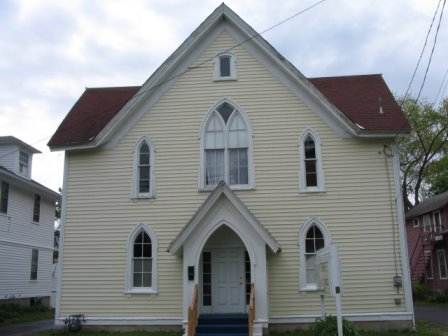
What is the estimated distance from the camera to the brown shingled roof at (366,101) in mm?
16109

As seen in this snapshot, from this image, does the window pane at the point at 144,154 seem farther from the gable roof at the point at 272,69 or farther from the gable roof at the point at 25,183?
the gable roof at the point at 25,183

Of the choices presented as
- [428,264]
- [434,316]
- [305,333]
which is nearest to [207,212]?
[305,333]

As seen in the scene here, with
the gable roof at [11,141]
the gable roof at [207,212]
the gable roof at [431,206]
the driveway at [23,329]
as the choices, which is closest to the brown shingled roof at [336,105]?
the gable roof at [207,212]

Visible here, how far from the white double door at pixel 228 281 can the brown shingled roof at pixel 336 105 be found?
5721mm

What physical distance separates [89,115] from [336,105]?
908cm

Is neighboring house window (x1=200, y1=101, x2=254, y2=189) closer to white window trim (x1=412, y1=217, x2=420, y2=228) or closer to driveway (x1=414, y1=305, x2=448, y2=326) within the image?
driveway (x1=414, y1=305, x2=448, y2=326)

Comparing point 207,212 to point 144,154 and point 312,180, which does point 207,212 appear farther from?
point 312,180

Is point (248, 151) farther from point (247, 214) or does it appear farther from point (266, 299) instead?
point (266, 299)

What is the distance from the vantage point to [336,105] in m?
17.9

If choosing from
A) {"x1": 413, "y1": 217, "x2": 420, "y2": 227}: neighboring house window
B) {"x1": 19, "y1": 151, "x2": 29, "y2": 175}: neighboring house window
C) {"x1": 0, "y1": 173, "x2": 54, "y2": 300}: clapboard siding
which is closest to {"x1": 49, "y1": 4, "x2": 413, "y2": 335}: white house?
{"x1": 0, "y1": 173, "x2": 54, "y2": 300}: clapboard siding

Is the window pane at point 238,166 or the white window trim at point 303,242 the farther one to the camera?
the window pane at point 238,166

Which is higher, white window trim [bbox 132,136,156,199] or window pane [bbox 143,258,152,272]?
white window trim [bbox 132,136,156,199]

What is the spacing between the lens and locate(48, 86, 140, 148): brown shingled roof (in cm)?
1700

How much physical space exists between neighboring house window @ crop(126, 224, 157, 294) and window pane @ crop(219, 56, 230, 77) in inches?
227
